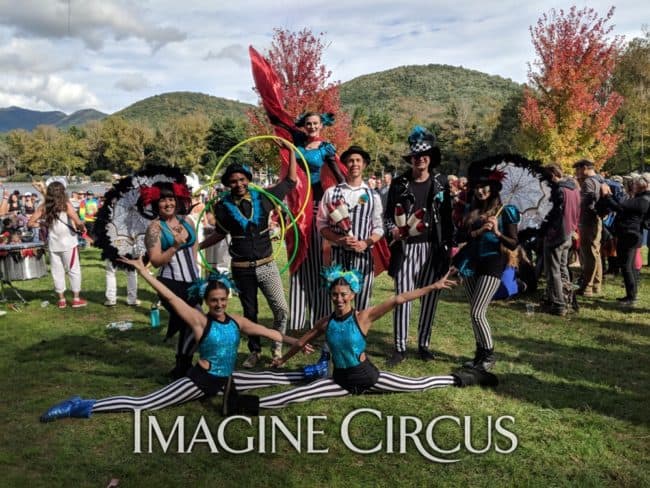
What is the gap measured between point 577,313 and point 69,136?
287ft

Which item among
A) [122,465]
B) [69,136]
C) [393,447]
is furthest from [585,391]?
[69,136]

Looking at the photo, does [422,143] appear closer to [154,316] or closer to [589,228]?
[154,316]

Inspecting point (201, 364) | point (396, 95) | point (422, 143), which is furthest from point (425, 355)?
point (396, 95)

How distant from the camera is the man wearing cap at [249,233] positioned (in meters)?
4.81

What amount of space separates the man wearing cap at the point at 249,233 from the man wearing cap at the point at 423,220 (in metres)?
1.11

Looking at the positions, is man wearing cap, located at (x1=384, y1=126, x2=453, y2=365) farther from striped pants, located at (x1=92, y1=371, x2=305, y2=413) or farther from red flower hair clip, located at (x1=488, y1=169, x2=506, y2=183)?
striped pants, located at (x1=92, y1=371, x2=305, y2=413)

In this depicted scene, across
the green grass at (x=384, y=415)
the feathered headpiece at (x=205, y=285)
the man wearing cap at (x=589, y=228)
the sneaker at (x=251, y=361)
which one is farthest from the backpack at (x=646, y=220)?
the feathered headpiece at (x=205, y=285)

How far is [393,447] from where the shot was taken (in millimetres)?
3539

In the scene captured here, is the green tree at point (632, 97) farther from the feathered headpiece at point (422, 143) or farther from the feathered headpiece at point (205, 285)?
the feathered headpiece at point (205, 285)

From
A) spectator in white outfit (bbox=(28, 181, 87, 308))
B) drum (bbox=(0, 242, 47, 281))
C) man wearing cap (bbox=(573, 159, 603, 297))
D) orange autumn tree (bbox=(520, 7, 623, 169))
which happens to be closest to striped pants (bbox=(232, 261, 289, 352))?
spectator in white outfit (bbox=(28, 181, 87, 308))

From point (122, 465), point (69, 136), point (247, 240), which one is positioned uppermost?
point (69, 136)

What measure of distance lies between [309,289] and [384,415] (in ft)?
6.56

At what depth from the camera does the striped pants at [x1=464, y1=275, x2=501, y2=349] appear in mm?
4773

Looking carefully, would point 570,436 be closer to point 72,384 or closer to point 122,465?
point 122,465
